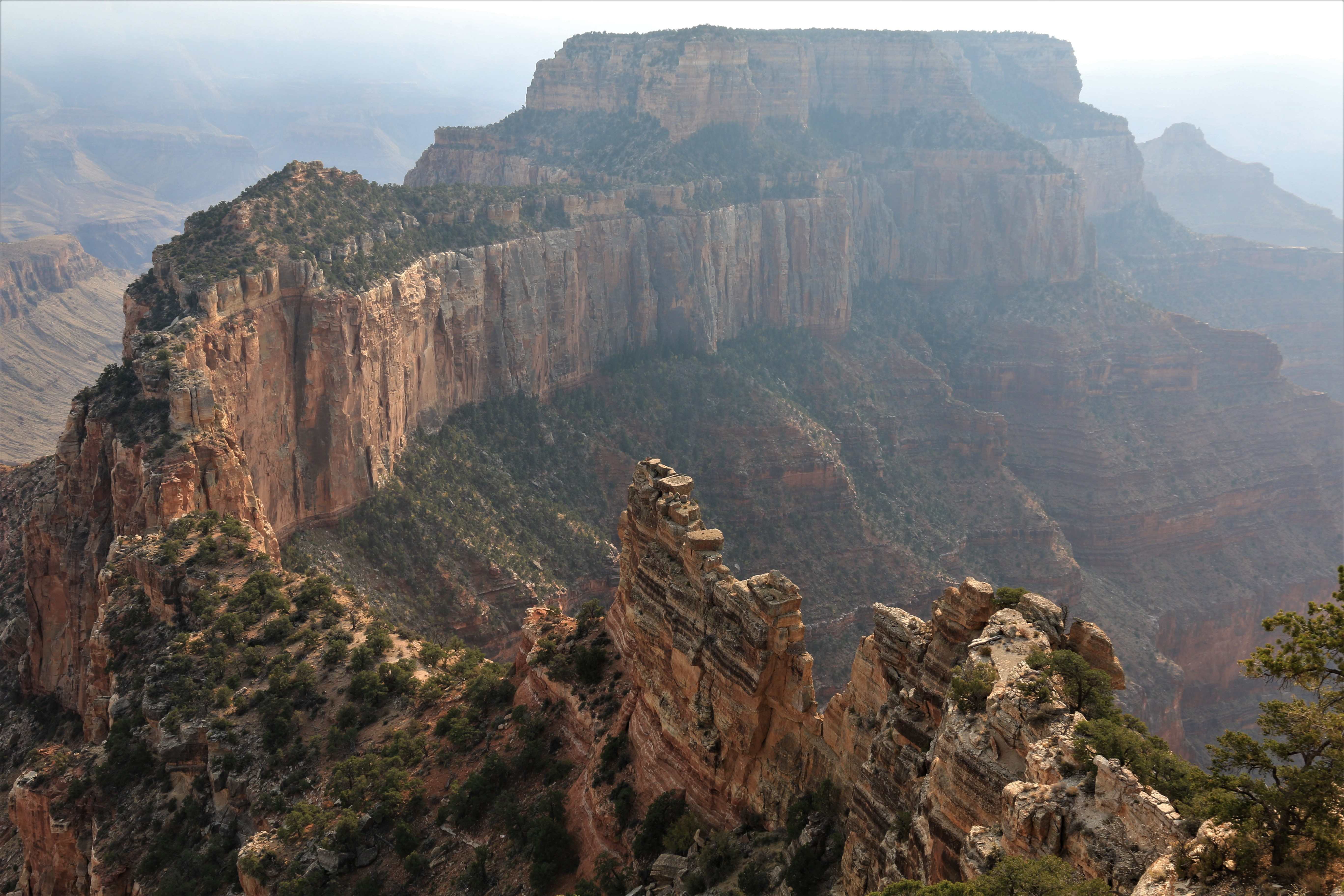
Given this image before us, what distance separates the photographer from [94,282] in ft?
638

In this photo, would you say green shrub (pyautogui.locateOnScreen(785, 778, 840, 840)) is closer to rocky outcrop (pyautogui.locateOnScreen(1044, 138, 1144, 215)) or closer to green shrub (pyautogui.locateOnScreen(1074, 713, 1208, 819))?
green shrub (pyautogui.locateOnScreen(1074, 713, 1208, 819))

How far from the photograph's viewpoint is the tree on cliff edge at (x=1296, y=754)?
15117mm

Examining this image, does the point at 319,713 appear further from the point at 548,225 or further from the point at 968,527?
the point at 968,527

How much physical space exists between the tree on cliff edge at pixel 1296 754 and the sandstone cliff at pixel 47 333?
137m

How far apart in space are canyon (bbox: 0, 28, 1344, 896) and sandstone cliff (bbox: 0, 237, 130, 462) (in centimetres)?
320

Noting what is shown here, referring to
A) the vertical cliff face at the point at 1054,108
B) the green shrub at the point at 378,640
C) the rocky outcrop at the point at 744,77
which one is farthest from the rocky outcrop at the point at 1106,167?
the green shrub at the point at 378,640

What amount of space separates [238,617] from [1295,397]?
391 ft

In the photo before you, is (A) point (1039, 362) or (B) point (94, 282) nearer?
(A) point (1039, 362)

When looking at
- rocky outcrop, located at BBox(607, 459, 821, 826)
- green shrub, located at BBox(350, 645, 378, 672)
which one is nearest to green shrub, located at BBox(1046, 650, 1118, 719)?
rocky outcrop, located at BBox(607, 459, 821, 826)

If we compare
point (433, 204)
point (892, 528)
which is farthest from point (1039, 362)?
point (433, 204)

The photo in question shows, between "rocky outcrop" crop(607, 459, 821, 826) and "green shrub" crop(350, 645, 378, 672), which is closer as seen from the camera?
"rocky outcrop" crop(607, 459, 821, 826)

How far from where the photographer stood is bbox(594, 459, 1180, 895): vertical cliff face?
60.3 feet

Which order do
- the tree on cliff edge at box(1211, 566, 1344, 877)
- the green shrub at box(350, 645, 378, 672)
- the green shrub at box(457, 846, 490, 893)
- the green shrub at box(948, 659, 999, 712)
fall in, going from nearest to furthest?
the tree on cliff edge at box(1211, 566, 1344, 877), the green shrub at box(948, 659, 999, 712), the green shrub at box(457, 846, 490, 893), the green shrub at box(350, 645, 378, 672)

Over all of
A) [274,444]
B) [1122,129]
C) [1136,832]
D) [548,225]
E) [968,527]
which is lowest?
[968,527]
